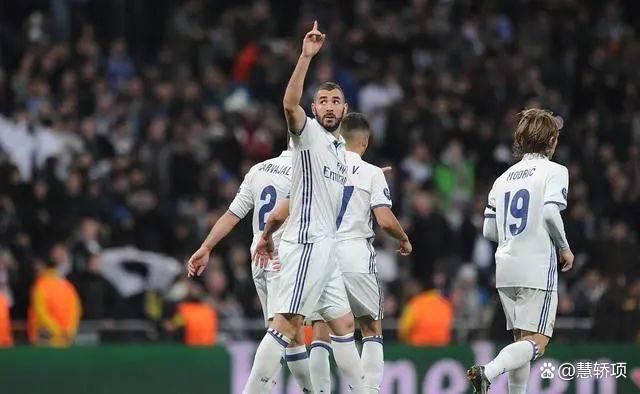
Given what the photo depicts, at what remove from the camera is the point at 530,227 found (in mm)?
11055

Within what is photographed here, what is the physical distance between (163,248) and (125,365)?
4.21 meters

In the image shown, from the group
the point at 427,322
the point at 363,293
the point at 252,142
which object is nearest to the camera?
the point at 363,293

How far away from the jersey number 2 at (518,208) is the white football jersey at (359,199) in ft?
3.32

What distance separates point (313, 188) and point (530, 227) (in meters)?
1.61

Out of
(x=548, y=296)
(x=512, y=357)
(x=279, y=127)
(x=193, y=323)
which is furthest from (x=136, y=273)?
(x=512, y=357)

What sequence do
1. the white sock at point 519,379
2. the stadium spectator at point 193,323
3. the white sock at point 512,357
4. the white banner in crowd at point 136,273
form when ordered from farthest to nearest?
1. the white banner in crowd at point 136,273
2. the stadium spectator at point 193,323
3. the white sock at point 519,379
4. the white sock at point 512,357

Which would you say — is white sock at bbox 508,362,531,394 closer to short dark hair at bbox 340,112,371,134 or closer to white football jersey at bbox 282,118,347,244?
white football jersey at bbox 282,118,347,244

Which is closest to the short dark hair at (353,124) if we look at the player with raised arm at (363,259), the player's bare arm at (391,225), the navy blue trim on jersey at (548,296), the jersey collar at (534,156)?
the player with raised arm at (363,259)

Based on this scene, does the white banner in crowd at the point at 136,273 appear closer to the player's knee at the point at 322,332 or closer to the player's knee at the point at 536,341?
the player's knee at the point at 322,332

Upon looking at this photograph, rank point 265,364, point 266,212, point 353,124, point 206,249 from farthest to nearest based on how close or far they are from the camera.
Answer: point 353,124 < point 266,212 < point 206,249 < point 265,364

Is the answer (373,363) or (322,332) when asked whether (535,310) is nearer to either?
(373,363)

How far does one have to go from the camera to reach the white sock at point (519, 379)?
11.1 metres

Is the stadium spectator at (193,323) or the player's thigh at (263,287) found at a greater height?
the player's thigh at (263,287)

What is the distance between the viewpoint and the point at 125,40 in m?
23.5
